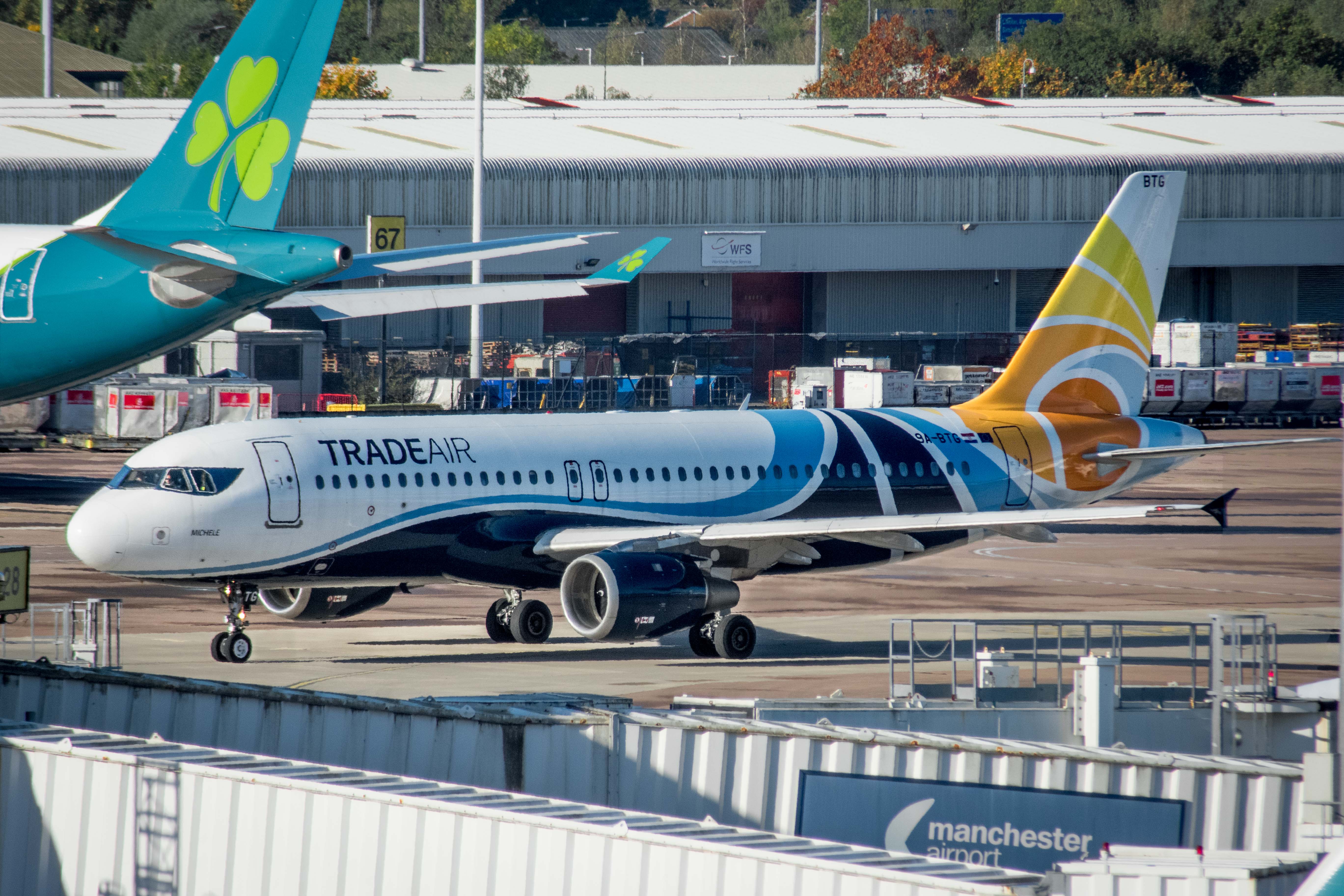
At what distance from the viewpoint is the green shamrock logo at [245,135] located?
2045cm

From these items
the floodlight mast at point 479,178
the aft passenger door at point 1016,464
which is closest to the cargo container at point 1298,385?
the floodlight mast at point 479,178

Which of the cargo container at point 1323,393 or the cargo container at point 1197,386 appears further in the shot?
the cargo container at point 1323,393

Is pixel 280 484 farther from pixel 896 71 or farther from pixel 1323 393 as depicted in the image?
pixel 896 71

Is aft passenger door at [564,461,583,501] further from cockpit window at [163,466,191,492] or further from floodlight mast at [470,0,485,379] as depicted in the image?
floodlight mast at [470,0,485,379]

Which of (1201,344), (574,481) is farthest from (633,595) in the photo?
(1201,344)

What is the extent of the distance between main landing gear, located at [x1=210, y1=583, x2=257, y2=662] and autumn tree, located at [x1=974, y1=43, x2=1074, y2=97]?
130028 millimetres

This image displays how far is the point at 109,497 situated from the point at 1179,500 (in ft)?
121

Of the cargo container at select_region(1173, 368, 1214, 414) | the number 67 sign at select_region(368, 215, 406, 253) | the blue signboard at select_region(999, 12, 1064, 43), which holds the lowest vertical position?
the cargo container at select_region(1173, 368, 1214, 414)

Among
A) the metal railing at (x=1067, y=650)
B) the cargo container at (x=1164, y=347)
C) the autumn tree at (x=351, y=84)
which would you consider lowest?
the metal railing at (x=1067, y=650)

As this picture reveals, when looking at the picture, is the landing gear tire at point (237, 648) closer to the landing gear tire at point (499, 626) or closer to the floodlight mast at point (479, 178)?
the landing gear tire at point (499, 626)

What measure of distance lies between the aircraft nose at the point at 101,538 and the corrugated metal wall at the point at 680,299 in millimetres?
61330

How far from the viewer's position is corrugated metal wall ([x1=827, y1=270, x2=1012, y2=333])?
294 feet


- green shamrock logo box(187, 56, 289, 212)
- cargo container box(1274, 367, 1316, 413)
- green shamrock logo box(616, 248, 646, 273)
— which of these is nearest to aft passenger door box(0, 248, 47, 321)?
green shamrock logo box(187, 56, 289, 212)

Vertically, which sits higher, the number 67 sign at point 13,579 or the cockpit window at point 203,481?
the cockpit window at point 203,481
